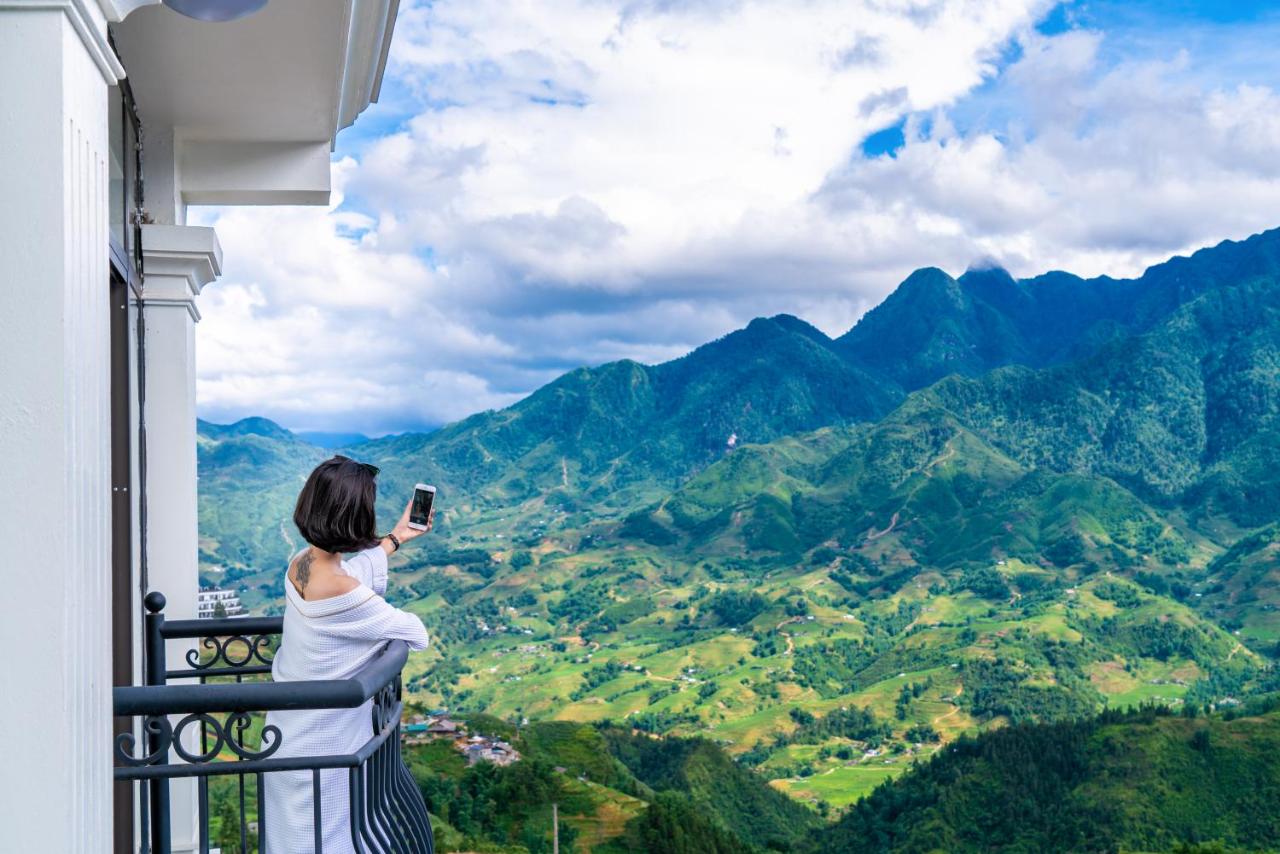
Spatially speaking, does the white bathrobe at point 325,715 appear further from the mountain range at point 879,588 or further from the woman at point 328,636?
the mountain range at point 879,588

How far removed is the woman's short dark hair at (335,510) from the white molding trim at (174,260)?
208 cm

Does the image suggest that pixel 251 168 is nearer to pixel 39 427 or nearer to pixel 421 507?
pixel 421 507

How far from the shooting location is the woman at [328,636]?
2.56 m

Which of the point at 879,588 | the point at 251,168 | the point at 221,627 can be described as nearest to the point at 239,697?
the point at 221,627

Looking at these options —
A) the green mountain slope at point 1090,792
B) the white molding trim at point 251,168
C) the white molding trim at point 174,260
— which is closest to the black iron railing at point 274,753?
the white molding trim at point 174,260

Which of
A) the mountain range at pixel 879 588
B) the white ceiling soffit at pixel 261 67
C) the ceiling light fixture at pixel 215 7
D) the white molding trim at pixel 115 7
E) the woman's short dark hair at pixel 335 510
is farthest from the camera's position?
the mountain range at pixel 879 588

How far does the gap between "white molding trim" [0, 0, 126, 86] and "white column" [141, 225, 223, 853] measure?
219 centimetres

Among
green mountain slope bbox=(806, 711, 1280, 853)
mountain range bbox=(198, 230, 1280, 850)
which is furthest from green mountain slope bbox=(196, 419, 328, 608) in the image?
green mountain slope bbox=(806, 711, 1280, 853)

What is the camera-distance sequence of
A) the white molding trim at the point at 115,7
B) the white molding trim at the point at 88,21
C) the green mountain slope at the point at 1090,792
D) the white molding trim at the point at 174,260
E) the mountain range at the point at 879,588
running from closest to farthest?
the white molding trim at the point at 88,21, the white molding trim at the point at 115,7, the white molding trim at the point at 174,260, the green mountain slope at the point at 1090,792, the mountain range at the point at 879,588

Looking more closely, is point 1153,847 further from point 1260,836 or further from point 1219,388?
point 1219,388

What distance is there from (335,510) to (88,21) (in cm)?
112

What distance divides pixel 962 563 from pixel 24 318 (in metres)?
155

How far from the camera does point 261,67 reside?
138 inches

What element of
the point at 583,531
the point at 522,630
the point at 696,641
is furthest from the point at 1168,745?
the point at 583,531
